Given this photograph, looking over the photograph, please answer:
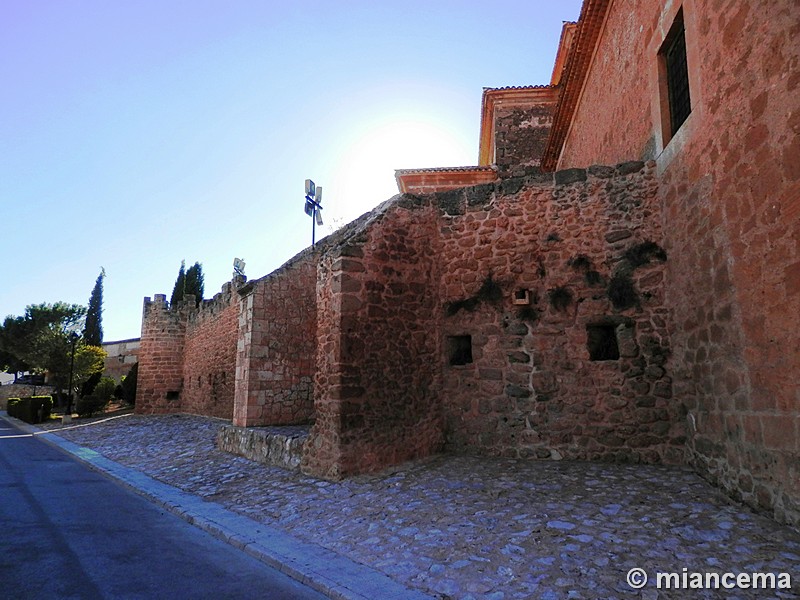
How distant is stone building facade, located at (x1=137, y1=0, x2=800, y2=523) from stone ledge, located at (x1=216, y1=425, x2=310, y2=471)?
1.55 feet

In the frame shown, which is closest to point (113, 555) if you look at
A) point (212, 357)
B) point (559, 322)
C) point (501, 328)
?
point (501, 328)

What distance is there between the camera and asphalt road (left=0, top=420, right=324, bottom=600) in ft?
11.4

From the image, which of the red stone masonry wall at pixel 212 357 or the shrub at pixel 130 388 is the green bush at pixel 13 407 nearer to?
the shrub at pixel 130 388

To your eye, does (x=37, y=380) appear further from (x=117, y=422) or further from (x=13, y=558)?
(x=13, y=558)

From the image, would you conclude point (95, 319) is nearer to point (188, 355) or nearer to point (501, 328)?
point (188, 355)

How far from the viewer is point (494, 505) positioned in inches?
189

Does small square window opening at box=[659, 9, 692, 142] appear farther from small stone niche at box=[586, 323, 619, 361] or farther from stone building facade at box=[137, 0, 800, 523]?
small stone niche at box=[586, 323, 619, 361]

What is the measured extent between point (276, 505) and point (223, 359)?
37.8 feet

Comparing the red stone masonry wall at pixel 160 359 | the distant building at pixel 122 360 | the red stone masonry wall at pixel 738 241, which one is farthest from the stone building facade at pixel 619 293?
the distant building at pixel 122 360

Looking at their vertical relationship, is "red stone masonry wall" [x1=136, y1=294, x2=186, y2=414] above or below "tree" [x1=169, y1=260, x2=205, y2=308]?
below

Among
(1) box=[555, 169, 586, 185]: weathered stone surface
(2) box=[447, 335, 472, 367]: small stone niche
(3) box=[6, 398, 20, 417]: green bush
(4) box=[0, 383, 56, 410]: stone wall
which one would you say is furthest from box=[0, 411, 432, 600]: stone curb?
(4) box=[0, 383, 56, 410]: stone wall

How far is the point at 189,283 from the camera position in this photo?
128 feet

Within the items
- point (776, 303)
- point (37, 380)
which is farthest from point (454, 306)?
point (37, 380)

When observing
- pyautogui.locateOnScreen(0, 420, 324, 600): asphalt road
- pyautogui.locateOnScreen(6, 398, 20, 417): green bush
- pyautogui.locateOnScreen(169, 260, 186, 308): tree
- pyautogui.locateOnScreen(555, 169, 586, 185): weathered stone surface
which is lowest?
pyautogui.locateOnScreen(6, 398, 20, 417): green bush
